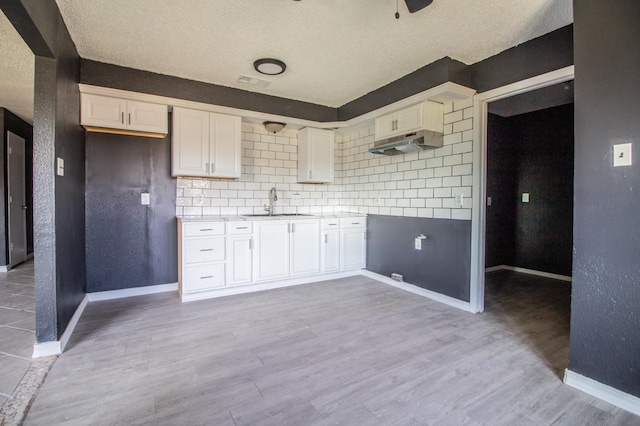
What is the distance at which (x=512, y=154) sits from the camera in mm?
5367

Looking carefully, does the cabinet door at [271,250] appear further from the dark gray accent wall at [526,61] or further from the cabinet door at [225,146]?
the dark gray accent wall at [526,61]

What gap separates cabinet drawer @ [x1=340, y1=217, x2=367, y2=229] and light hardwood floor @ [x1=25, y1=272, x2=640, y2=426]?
143 cm

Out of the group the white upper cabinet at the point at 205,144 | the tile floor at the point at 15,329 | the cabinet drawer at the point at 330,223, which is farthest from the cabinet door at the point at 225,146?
the tile floor at the point at 15,329

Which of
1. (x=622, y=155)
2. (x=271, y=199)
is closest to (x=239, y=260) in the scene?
(x=271, y=199)

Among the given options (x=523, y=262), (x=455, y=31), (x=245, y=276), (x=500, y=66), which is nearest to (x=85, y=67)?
(x=245, y=276)

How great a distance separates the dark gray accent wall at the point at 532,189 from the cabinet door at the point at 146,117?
16.2ft

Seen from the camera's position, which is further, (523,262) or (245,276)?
(523,262)

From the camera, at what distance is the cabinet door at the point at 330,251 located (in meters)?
4.46

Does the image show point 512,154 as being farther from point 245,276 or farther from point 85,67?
point 85,67

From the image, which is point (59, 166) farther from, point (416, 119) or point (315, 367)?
point (416, 119)

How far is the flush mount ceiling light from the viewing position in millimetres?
3258

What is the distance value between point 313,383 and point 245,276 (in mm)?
2126

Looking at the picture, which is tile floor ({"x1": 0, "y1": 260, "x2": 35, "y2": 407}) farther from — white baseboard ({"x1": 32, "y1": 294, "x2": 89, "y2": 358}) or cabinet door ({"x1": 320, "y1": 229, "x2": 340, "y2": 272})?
cabinet door ({"x1": 320, "y1": 229, "x2": 340, "y2": 272})

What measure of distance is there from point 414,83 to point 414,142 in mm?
705
